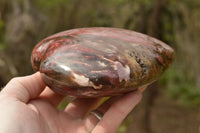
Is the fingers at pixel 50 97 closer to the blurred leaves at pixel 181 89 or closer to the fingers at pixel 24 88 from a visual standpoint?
the fingers at pixel 24 88

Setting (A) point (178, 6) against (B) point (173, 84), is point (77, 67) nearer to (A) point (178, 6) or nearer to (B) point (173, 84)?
(A) point (178, 6)

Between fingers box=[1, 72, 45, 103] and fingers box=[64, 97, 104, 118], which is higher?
fingers box=[1, 72, 45, 103]

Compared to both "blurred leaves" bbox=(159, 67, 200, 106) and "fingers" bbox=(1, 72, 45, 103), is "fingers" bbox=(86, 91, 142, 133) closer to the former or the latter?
"fingers" bbox=(1, 72, 45, 103)

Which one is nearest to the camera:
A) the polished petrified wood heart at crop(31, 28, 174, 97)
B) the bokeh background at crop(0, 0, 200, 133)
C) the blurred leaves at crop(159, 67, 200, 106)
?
the polished petrified wood heart at crop(31, 28, 174, 97)

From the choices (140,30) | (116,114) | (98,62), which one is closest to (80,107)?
(116,114)

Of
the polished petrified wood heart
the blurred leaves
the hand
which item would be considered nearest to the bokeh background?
the blurred leaves

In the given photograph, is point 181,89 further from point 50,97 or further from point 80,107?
point 50,97

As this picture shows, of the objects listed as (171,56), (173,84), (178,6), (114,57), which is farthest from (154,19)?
(173,84)
